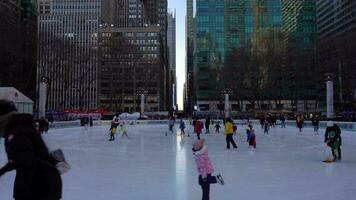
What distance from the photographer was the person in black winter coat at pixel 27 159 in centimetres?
293

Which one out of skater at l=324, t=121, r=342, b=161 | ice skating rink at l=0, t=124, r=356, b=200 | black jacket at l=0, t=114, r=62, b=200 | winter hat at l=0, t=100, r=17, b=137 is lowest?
ice skating rink at l=0, t=124, r=356, b=200

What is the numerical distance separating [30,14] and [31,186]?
293 ft

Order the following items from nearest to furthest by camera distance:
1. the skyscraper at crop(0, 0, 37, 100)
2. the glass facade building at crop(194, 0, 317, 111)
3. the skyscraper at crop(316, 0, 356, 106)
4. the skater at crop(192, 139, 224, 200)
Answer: the skater at crop(192, 139, 224, 200) → the skyscraper at crop(0, 0, 37, 100) → the skyscraper at crop(316, 0, 356, 106) → the glass facade building at crop(194, 0, 317, 111)

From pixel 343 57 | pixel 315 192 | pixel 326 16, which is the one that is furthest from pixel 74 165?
pixel 326 16

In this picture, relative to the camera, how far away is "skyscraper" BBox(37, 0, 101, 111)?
64.8 meters

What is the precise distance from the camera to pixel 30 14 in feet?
284

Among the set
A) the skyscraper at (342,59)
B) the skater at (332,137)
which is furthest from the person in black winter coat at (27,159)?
the skyscraper at (342,59)

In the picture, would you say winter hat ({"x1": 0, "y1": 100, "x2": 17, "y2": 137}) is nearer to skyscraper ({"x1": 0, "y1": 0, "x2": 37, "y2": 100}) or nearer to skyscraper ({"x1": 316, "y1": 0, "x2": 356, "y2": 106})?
skyscraper ({"x1": 0, "y1": 0, "x2": 37, "y2": 100})

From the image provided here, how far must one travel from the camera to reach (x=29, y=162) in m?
2.93

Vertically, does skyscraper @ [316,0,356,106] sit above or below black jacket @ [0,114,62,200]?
above

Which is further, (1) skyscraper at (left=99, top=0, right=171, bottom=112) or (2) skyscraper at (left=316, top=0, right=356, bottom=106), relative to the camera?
(1) skyscraper at (left=99, top=0, right=171, bottom=112)

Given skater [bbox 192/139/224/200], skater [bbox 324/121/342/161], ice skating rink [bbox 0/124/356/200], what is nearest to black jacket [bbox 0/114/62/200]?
ice skating rink [bbox 0/124/356/200]

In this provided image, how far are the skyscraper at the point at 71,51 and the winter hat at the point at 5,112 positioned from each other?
59.4 metres

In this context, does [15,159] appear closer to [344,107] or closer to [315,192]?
[315,192]
